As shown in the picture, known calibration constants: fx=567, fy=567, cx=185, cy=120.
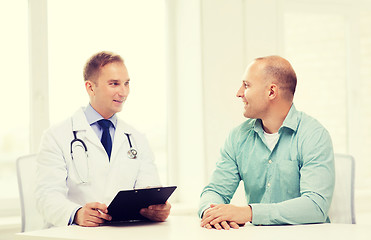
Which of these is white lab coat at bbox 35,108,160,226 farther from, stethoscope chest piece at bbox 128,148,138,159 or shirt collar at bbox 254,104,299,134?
shirt collar at bbox 254,104,299,134

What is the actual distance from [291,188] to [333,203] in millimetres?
213

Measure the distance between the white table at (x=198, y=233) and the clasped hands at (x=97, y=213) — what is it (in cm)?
5

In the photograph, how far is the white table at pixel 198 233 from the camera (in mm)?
1881

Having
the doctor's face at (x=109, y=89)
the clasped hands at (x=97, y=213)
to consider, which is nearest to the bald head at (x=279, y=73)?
the doctor's face at (x=109, y=89)

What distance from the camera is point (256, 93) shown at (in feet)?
8.31

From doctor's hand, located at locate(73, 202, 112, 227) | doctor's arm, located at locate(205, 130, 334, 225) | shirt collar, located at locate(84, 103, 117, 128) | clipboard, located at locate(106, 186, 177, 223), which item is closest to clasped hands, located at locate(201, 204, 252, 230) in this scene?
doctor's arm, located at locate(205, 130, 334, 225)

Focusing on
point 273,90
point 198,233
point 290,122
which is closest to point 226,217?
point 198,233

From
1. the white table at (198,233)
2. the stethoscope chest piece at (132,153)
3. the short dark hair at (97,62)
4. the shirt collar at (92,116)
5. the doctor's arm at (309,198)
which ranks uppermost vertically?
the short dark hair at (97,62)

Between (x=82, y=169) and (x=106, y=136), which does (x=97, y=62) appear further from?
(x=82, y=169)

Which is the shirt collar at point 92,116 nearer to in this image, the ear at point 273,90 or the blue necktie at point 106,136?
the blue necktie at point 106,136

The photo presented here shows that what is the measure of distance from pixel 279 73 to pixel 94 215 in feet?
3.36

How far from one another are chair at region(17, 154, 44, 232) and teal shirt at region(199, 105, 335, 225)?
81cm

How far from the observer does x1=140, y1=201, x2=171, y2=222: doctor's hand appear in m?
2.30

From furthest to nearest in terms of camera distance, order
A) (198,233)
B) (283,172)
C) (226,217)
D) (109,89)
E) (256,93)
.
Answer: (109,89) < (256,93) < (283,172) < (226,217) < (198,233)
